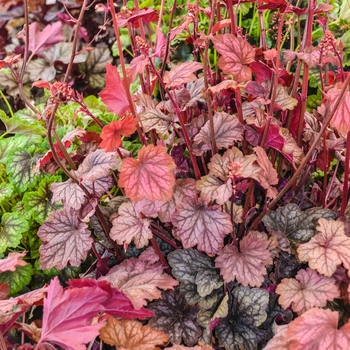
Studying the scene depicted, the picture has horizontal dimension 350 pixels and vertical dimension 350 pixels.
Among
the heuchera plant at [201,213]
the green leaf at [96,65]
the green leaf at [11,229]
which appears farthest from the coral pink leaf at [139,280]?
the green leaf at [96,65]

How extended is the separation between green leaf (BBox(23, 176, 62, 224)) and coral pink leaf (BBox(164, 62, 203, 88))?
527 mm

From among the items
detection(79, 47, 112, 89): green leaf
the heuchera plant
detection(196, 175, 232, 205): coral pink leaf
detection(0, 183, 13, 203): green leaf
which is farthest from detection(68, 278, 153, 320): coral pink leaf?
detection(79, 47, 112, 89): green leaf

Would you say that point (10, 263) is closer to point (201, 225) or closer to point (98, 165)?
point (98, 165)

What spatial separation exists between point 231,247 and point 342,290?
0.75 feet

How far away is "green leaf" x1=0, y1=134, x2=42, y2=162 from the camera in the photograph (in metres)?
1.43

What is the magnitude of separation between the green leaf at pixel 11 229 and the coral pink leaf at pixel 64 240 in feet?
0.80

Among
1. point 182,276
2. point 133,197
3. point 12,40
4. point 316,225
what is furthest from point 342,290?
point 12,40

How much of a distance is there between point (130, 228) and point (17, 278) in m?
0.45

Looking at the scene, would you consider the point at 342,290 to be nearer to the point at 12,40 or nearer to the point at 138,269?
the point at 138,269

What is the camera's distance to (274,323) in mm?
934

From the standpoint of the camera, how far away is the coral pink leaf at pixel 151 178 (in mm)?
788

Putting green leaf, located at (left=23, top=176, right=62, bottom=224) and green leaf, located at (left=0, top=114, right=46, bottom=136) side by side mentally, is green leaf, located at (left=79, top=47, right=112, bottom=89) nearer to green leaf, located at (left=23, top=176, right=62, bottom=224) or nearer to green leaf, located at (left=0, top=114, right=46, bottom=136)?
green leaf, located at (left=0, top=114, right=46, bottom=136)

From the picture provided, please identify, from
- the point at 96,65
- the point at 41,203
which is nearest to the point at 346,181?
the point at 41,203

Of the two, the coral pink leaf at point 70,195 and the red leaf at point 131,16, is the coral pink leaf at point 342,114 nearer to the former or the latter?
the red leaf at point 131,16
